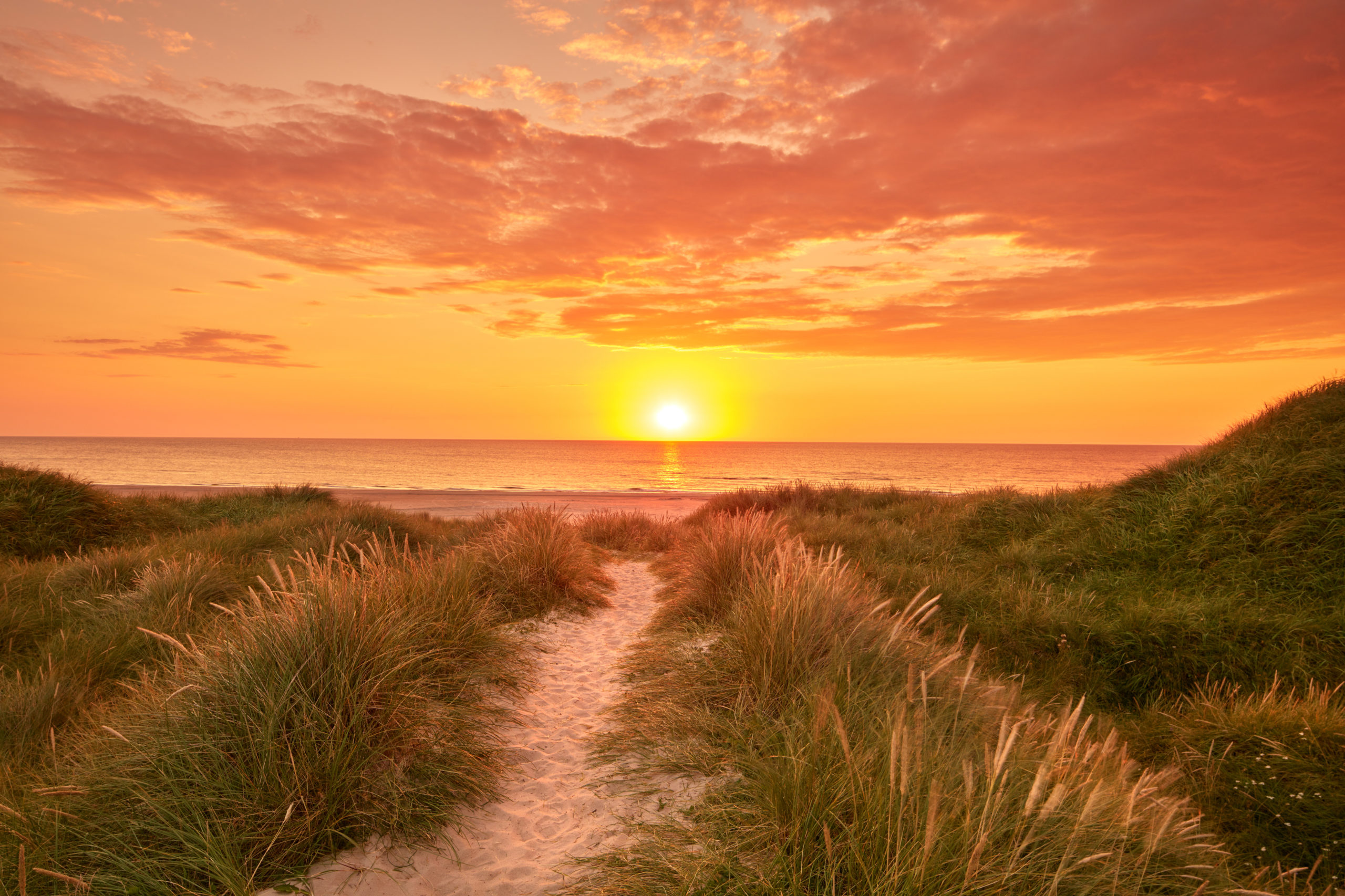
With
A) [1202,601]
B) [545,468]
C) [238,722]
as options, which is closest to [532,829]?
[238,722]

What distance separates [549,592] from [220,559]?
16.0 ft

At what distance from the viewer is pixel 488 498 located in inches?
1478

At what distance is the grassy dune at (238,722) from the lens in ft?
10.4

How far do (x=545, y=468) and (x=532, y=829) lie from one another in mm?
76064

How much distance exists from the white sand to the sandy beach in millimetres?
21541

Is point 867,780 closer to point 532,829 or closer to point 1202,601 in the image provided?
point 532,829

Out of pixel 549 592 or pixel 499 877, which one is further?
pixel 549 592

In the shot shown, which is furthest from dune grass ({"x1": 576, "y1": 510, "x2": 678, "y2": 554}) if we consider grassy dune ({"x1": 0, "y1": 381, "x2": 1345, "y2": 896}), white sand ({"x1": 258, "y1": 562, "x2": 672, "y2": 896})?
white sand ({"x1": 258, "y1": 562, "x2": 672, "y2": 896})

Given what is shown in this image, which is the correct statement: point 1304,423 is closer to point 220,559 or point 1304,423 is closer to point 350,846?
point 350,846

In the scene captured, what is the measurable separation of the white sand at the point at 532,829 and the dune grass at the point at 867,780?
36 centimetres

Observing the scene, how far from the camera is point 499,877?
11.8 ft

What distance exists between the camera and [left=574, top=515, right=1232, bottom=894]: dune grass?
244 cm

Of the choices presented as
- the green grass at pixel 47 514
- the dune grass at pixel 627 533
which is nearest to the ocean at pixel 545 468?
the dune grass at pixel 627 533

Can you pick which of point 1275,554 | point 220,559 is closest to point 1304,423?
point 1275,554
